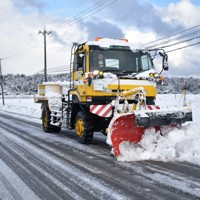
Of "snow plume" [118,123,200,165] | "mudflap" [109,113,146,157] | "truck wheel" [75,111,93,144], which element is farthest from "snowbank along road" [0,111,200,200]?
Result: "truck wheel" [75,111,93,144]

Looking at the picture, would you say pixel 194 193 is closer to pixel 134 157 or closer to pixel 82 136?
pixel 134 157

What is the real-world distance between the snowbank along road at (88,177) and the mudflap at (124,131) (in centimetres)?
39

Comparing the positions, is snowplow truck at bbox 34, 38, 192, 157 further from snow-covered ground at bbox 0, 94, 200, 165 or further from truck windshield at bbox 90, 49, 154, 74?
snow-covered ground at bbox 0, 94, 200, 165

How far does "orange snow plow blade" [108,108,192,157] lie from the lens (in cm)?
660

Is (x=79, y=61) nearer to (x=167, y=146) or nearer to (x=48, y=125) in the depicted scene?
(x=167, y=146)

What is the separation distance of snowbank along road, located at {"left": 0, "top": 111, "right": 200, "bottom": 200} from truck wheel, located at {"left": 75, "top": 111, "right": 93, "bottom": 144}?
2.68ft

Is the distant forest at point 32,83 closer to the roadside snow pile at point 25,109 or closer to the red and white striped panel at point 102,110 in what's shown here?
the roadside snow pile at point 25,109

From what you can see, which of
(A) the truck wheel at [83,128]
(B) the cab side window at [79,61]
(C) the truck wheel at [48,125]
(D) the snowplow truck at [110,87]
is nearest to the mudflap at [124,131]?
(D) the snowplow truck at [110,87]

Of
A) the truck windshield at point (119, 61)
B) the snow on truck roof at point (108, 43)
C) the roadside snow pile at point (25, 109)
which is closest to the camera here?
the truck windshield at point (119, 61)

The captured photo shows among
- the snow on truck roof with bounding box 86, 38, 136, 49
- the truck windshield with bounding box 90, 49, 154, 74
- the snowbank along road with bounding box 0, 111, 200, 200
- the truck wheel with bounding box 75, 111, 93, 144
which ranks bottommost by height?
the snowbank along road with bounding box 0, 111, 200, 200

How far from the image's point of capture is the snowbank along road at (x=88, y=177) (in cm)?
448

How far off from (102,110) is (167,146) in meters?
1.94

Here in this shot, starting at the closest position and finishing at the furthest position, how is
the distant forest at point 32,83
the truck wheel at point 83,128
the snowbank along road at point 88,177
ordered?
the snowbank along road at point 88,177
the truck wheel at point 83,128
the distant forest at point 32,83

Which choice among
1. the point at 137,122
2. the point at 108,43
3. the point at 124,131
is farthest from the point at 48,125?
the point at 137,122
